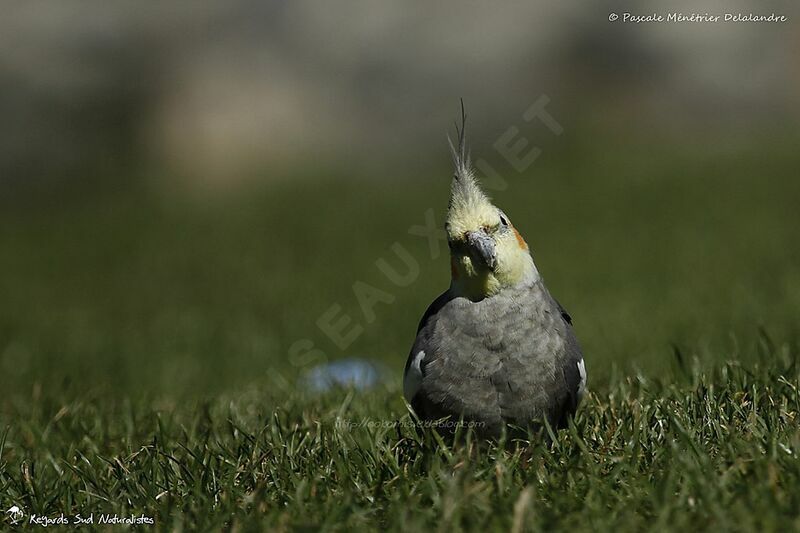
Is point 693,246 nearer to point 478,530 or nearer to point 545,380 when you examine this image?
point 545,380

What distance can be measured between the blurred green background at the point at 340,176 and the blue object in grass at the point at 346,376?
51 cm

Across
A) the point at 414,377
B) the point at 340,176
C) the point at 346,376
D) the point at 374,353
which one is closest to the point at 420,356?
the point at 414,377

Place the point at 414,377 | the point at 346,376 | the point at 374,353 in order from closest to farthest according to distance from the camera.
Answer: the point at 414,377 → the point at 346,376 → the point at 374,353

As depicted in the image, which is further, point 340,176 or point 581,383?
point 340,176

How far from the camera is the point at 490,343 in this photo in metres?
3.41

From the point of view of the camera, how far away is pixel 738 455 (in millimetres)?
2984

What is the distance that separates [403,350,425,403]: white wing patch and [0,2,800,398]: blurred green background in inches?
87.3

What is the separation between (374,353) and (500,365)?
345 cm

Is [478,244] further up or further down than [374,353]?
→ further up

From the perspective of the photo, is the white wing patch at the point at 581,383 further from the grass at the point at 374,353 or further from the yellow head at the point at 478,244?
the yellow head at the point at 478,244

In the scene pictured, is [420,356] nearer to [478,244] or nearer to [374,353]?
[478,244]

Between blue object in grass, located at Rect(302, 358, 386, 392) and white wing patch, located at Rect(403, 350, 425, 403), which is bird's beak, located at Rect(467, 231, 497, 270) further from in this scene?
blue object in grass, located at Rect(302, 358, 386, 392)

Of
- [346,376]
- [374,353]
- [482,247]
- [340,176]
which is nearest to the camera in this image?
[482,247]

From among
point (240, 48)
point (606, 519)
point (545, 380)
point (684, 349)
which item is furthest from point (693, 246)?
point (240, 48)
